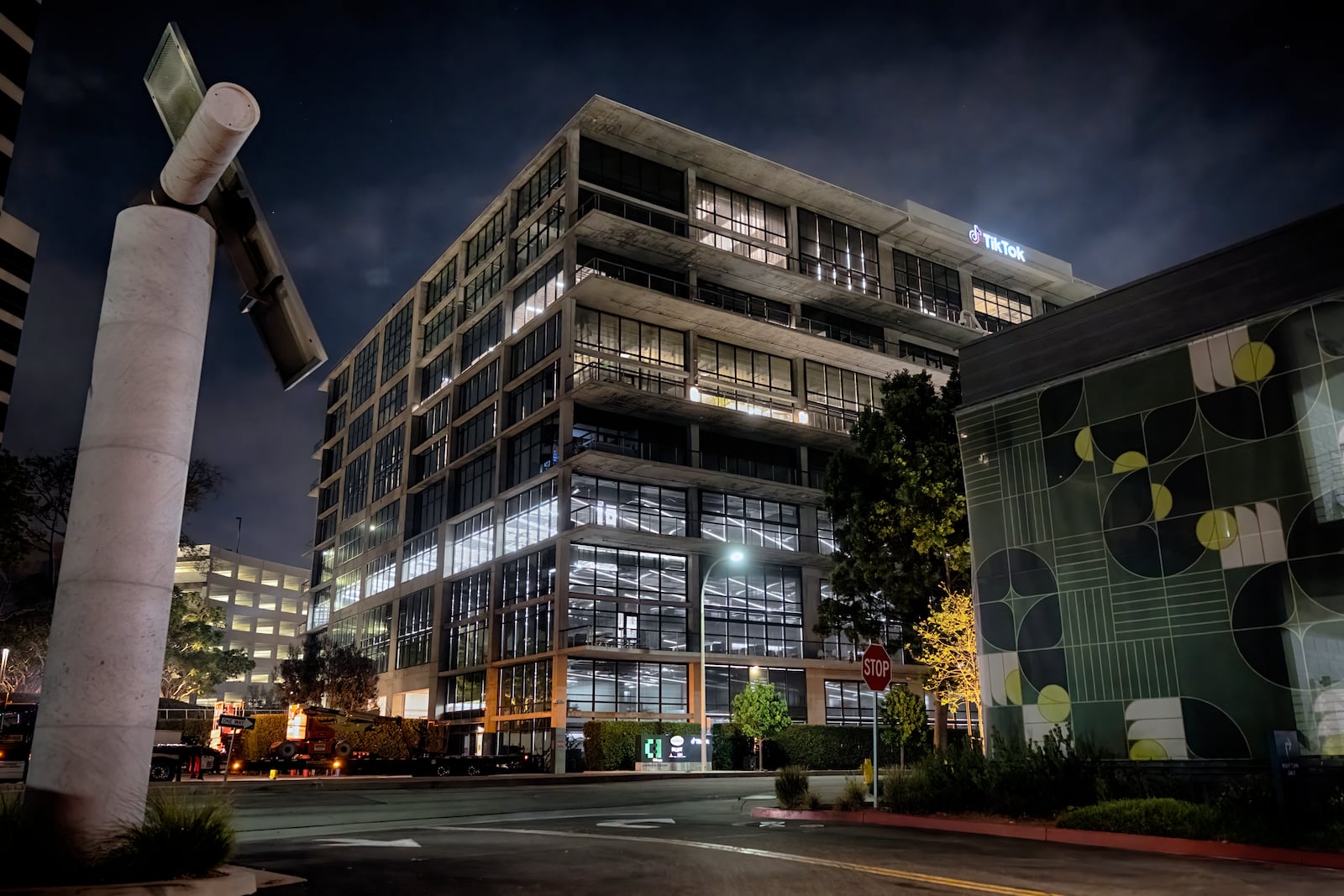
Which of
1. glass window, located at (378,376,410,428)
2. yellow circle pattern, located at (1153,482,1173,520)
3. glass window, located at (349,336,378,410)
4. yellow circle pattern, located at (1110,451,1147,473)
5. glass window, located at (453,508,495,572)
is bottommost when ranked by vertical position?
yellow circle pattern, located at (1153,482,1173,520)

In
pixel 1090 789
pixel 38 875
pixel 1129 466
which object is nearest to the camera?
pixel 38 875

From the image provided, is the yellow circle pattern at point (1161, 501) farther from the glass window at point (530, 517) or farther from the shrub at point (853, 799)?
the glass window at point (530, 517)

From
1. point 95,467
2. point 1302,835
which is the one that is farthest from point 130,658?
point 1302,835

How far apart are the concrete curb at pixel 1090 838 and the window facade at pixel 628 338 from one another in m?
40.4

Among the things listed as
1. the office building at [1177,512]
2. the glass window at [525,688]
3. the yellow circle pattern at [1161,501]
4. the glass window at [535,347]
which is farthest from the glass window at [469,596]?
the yellow circle pattern at [1161,501]

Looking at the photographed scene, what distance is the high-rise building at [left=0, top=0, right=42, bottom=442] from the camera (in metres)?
61.1

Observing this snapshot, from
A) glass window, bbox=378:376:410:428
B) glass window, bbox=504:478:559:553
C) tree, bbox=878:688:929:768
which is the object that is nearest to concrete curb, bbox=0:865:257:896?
tree, bbox=878:688:929:768

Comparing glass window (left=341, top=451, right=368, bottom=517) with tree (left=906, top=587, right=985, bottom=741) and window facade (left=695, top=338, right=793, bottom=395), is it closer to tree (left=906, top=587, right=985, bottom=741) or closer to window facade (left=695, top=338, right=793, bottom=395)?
window facade (left=695, top=338, right=793, bottom=395)

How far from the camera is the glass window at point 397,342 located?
79312 millimetres

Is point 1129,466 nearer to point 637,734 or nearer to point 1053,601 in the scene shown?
point 1053,601

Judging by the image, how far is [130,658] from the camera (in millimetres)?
9266

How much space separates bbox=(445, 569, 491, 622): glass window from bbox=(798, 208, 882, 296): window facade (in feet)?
94.7

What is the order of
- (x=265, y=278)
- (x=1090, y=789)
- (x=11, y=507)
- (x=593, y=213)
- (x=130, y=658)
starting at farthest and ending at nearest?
1. (x=593, y=213)
2. (x=11, y=507)
3. (x=1090, y=789)
4. (x=265, y=278)
5. (x=130, y=658)

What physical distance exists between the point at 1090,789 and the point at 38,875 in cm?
1501
